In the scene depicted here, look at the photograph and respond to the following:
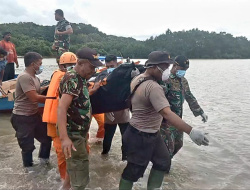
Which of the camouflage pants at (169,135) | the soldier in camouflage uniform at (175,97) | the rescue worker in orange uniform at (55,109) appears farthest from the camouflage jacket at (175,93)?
the rescue worker in orange uniform at (55,109)

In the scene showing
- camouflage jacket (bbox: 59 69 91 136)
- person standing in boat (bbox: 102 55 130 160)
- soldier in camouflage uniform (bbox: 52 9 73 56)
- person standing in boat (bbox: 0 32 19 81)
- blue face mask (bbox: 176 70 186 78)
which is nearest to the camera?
camouflage jacket (bbox: 59 69 91 136)

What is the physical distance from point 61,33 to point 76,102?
3.97m

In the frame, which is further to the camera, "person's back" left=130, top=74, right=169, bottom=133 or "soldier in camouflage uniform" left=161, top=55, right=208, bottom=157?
"soldier in camouflage uniform" left=161, top=55, right=208, bottom=157

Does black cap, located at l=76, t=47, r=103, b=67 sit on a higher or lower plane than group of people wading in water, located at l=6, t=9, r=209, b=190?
higher

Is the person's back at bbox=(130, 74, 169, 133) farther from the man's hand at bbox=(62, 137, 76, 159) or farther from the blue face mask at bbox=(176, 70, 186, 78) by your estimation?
the blue face mask at bbox=(176, 70, 186, 78)

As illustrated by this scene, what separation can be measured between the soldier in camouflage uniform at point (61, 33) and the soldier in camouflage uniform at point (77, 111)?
373cm

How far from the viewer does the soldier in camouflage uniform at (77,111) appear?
3.23m

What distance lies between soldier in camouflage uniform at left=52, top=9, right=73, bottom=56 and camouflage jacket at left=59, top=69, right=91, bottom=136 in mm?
3768

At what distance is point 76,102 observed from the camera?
3379 mm

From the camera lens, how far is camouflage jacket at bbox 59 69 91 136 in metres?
3.28

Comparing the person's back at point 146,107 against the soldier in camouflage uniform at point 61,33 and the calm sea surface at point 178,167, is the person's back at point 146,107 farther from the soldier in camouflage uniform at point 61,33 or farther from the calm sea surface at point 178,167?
the soldier in camouflage uniform at point 61,33

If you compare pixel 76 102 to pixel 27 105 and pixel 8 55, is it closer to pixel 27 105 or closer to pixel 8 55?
pixel 27 105

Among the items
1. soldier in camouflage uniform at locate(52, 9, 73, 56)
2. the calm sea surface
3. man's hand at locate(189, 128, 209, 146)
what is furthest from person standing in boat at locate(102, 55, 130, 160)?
man's hand at locate(189, 128, 209, 146)

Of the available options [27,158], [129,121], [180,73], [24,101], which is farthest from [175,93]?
[27,158]
